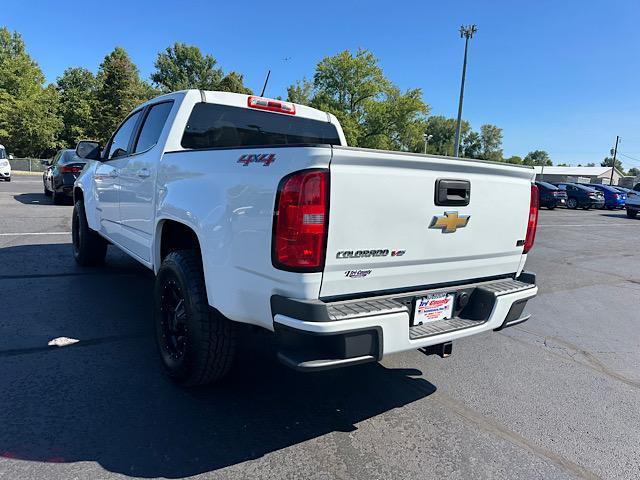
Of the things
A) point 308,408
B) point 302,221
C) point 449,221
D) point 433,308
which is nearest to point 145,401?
point 308,408

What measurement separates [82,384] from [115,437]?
73cm

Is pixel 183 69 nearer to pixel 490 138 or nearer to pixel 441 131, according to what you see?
pixel 441 131

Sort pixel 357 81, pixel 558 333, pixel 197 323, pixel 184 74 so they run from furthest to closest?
pixel 184 74
pixel 357 81
pixel 558 333
pixel 197 323

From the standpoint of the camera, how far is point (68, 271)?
6.12 m

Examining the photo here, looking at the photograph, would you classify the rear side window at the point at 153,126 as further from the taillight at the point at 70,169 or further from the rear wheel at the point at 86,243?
the taillight at the point at 70,169

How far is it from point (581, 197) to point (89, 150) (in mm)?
30902

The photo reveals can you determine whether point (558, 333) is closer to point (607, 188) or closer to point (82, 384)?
point (82, 384)

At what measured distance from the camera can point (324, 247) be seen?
7.45 feet

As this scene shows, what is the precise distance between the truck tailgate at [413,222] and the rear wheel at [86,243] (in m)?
4.83

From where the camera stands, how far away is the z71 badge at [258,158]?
93.8 inches

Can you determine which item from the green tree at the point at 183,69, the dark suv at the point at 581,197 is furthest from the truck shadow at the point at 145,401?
the green tree at the point at 183,69

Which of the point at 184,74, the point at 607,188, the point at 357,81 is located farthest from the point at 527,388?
the point at 184,74

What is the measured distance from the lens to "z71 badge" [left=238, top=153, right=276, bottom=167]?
238cm

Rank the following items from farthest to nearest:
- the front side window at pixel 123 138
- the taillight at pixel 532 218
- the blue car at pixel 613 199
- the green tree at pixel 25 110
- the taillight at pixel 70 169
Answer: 1. the green tree at pixel 25 110
2. the blue car at pixel 613 199
3. the taillight at pixel 70 169
4. the front side window at pixel 123 138
5. the taillight at pixel 532 218
